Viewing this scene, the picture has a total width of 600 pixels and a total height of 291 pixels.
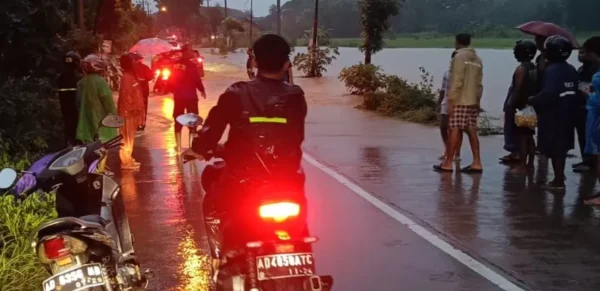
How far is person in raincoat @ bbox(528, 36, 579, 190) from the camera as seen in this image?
899 cm

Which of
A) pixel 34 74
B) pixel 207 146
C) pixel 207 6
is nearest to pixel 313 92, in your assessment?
pixel 34 74

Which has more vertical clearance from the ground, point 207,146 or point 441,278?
point 207,146

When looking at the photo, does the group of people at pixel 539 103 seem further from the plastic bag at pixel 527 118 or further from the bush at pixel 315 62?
the bush at pixel 315 62

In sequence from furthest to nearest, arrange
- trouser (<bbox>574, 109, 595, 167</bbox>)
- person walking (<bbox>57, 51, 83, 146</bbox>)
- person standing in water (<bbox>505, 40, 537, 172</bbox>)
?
1. person walking (<bbox>57, 51, 83, 146</bbox>)
2. trouser (<bbox>574, 109, 595, 167</bbox>)
3. person standing in water (<bbox>505, 40, 537, 172</bbox>)

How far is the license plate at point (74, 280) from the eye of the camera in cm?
376

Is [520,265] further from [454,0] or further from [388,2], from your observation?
[454,0]

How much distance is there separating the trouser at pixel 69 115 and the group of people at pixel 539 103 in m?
5.11

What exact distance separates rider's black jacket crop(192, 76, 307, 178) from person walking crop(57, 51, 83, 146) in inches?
284

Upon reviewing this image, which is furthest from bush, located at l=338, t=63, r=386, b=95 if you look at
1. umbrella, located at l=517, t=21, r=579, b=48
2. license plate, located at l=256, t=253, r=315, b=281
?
Answer: license plate, located at l=256, t=253, r=315, b=281

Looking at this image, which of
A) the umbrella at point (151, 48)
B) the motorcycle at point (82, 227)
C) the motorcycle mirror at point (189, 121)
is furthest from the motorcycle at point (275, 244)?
the umbrella at point (151, 48)

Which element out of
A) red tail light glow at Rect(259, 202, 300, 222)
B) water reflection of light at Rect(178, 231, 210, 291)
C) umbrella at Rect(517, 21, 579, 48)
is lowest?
water reflection of light at Rect(178, 231, 210, 291)

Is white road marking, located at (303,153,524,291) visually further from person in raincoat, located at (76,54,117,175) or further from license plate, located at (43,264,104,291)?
license plate, located at (43,264,104,291)

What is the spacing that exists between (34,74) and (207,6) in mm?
115595

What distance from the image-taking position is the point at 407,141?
13.8 m
